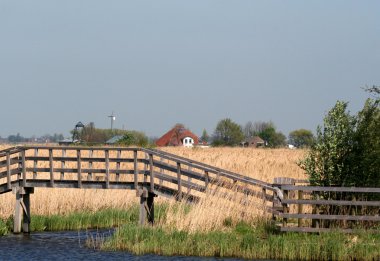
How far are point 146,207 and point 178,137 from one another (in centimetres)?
12196

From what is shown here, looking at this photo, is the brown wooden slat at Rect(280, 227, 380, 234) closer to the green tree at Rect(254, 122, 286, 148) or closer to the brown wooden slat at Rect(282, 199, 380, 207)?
the brown wooden slat at Rect(282, 199, 380, 207)

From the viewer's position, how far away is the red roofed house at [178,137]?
149750 mm

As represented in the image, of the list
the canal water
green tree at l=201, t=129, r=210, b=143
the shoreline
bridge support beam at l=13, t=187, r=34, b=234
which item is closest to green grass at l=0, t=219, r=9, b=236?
the canal water

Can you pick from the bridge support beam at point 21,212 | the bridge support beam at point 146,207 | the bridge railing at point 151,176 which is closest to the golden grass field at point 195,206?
the bridge railing at point 151,176

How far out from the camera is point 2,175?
1103 inches

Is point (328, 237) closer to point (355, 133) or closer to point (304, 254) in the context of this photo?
point (304, 254)

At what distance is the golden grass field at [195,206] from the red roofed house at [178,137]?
100.0m

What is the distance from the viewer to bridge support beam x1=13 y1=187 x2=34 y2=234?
27.4 m

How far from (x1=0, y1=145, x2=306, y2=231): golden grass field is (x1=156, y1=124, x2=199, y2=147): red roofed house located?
100.0m

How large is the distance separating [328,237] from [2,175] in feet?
42.1

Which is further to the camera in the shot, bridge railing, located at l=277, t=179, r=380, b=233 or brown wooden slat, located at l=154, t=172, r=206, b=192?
brown wooden slat, located at l=154, t=172, r=206, b=192

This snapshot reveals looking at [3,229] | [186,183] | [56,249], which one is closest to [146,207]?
[186,183]

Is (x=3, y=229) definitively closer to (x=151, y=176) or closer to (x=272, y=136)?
(x=151, y=176)

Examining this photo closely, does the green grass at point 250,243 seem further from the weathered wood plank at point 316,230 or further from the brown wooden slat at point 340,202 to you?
the brown wooden slat at point 340,202
